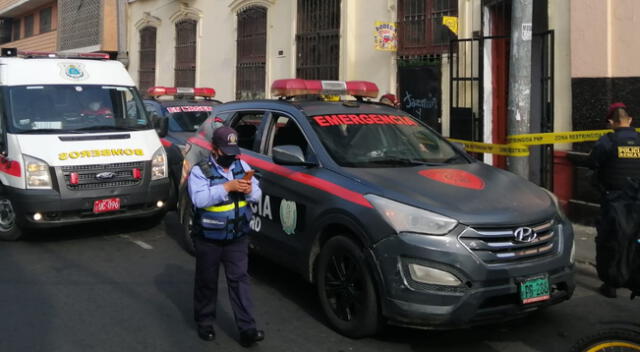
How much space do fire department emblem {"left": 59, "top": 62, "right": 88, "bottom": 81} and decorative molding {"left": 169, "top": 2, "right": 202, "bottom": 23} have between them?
9.60 m

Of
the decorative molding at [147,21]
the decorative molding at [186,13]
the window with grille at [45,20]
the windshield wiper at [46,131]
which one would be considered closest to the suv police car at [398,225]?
the windshield wiper at [46,131]

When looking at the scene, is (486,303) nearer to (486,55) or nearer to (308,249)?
(308,249)

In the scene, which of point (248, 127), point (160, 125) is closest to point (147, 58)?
point (160, 125)

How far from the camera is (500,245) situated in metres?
4.00

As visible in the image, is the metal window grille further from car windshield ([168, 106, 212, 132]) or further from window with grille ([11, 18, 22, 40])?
window with grille ([11, 18, 22, 40])

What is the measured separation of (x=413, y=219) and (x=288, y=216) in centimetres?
141

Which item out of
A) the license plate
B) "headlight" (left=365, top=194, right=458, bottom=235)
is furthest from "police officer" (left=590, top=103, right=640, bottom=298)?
the license plate

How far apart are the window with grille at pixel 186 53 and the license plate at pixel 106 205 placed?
1107 centimetres

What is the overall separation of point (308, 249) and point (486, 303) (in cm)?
145

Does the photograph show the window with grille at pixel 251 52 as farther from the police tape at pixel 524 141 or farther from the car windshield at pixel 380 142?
the car windshield at pixel 380 142

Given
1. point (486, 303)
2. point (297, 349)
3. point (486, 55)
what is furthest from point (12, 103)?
point (486, 55)

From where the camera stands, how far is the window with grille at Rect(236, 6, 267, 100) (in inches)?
591

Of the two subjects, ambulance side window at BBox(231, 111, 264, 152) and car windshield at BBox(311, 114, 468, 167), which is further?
ambulance side window at BBox(231, 111, 264, 152)

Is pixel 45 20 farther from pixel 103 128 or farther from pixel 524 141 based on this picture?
pixel 524 141
